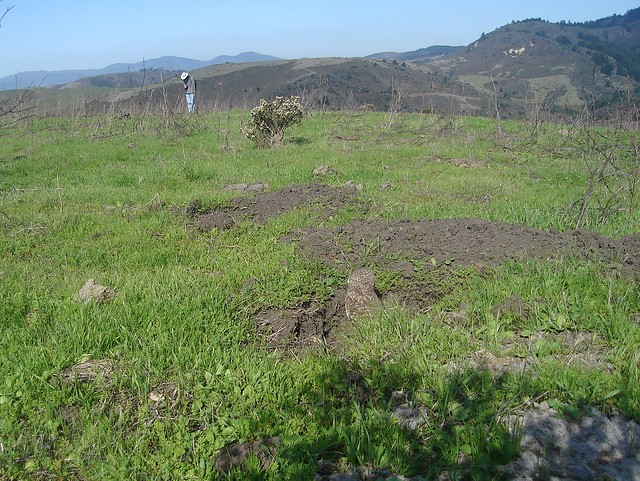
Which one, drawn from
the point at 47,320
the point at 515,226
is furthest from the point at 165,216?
the point at 515,226

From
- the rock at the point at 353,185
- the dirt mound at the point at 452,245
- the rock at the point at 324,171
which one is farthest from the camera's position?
the rock at the point at 324,171

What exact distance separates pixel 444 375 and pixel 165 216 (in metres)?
4.85

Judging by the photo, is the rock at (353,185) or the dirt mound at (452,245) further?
the rock at (353,185)

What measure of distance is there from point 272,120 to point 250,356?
10.1m

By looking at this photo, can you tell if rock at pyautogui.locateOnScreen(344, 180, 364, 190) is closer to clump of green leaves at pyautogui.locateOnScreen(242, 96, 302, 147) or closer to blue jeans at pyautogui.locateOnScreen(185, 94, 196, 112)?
clump of green leaves at pyautogui.locateOnScreen(242, 96, 302, 147)

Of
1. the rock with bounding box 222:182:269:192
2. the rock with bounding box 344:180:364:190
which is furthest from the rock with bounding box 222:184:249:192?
the rock with bounding box 344:180:364:190

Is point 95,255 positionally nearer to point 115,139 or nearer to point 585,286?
point 585,286

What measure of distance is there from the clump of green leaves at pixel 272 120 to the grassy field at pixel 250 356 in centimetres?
638

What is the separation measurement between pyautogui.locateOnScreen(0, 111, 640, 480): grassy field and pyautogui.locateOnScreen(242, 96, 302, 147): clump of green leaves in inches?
251

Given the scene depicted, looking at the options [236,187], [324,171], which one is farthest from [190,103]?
[236,187]

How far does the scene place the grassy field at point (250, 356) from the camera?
248cm

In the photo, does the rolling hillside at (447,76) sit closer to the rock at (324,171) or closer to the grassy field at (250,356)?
the rock at (324,171)

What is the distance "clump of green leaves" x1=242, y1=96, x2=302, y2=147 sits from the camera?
12375 mm

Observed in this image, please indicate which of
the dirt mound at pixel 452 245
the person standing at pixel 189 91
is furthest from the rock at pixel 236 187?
the person standing at pixel 189 91
